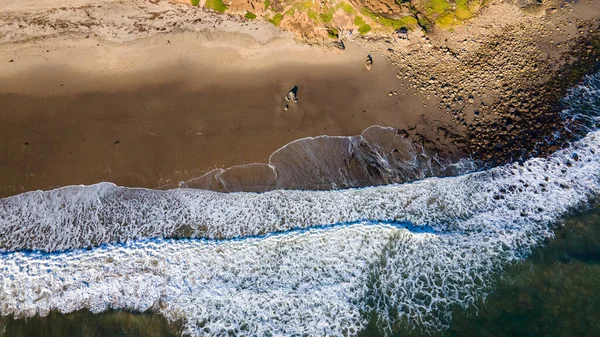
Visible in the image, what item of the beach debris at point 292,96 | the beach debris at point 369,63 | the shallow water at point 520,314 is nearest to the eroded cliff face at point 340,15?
the beach debris at point 369,63

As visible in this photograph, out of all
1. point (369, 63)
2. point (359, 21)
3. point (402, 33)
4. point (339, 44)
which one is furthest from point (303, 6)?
point (402, 33)

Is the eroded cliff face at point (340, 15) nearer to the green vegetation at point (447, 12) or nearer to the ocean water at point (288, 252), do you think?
the green vegetation at point (447, 12)

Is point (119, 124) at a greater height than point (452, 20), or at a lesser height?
lesser

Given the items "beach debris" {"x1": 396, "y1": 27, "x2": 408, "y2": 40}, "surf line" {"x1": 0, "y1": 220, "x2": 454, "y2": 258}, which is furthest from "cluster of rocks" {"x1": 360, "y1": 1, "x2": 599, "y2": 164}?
"surf line" {"x1": 0, "y1": 220, "x2": 454, "y2": 258}

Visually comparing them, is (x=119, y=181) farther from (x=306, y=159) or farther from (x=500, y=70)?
(x=500, y=70)

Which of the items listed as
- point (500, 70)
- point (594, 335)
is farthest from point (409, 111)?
point (594, 335)

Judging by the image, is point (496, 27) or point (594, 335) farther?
point (496, 27)
